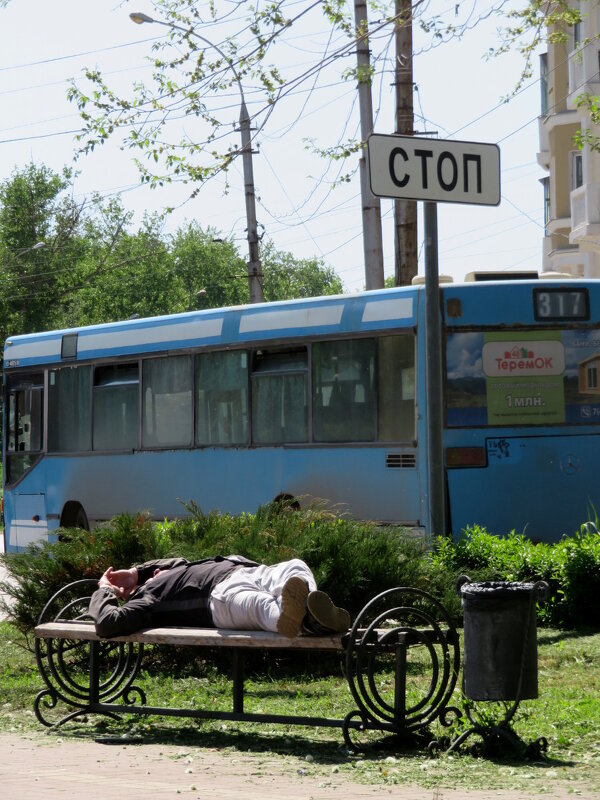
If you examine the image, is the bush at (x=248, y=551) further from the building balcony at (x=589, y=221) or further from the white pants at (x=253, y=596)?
the building balcony at (x=589, y=221)

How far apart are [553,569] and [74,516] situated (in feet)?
29.9

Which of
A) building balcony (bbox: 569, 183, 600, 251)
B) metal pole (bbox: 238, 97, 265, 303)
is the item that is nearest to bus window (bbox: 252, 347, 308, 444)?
metal pole (bbox: 238, 97, 265, 303)

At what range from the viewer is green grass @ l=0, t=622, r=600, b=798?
18.7 ft

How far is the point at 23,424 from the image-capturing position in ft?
60.4

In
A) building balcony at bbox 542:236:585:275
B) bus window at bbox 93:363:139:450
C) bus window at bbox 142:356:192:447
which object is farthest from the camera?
building balcony at bbox 542:236:585:275

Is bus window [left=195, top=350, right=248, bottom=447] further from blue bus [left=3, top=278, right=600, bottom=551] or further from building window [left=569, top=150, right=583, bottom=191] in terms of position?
building window [left=569, top=150, right=583, bottom=191]

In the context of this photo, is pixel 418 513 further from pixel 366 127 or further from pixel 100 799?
pixel 100 799

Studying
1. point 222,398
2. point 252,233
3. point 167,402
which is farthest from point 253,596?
point 252,233

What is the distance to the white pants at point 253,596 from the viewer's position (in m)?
6.76

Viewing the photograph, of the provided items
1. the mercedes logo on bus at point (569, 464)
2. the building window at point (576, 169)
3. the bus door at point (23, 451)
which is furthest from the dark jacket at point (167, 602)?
the building window at point (576, 169)

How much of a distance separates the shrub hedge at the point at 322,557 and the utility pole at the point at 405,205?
5.69 meters

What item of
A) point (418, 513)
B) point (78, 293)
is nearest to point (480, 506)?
point (418, 513)

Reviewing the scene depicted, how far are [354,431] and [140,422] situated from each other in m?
3.73

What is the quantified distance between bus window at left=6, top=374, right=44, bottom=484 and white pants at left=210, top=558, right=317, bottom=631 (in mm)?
11324
